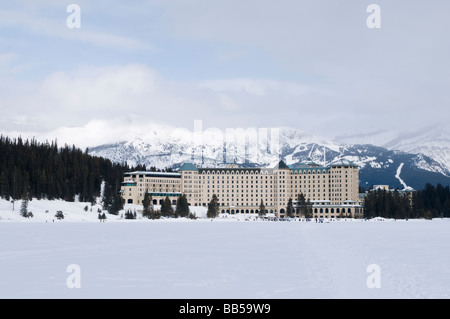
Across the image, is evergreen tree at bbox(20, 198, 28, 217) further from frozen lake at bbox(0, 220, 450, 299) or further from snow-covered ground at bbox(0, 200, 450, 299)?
frozen lake at bbox(0, 220, 450, 299)

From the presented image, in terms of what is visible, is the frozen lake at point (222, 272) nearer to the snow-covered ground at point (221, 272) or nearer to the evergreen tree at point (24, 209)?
the snow-covered ground at point (221, 272)

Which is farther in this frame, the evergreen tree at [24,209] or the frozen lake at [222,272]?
the evergreen tree at [24,209]

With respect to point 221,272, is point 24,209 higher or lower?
higher

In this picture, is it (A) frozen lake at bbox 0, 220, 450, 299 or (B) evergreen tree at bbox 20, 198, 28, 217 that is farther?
(B) evergreen tree at bbox 20, 198, 28, 217

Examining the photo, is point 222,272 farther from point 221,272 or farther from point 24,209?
point 24,209

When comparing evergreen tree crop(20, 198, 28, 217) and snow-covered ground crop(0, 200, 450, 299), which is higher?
evergreen tree crop(20, 198, 28, 217)

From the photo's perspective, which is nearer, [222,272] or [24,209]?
[222,272]

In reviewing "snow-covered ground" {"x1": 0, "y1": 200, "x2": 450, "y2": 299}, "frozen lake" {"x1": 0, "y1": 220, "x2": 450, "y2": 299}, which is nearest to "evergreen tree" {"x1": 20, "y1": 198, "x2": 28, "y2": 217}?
"snow-covered ground" {"x1": 0, "y1": 200, "x2": 450, "y2": 299}

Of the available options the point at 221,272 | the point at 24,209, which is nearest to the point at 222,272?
the point at 221,272

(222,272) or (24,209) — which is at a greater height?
(24,209)

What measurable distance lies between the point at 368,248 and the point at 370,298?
36.4m

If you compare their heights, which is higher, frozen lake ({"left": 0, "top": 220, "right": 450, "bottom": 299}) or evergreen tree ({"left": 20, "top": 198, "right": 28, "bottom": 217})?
evergreen tree ({"left": 20, "top": 198, "right": 28, "bottom": 217})

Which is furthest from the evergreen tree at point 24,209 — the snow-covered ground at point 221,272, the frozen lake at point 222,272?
the frozen lake at point 222,272
